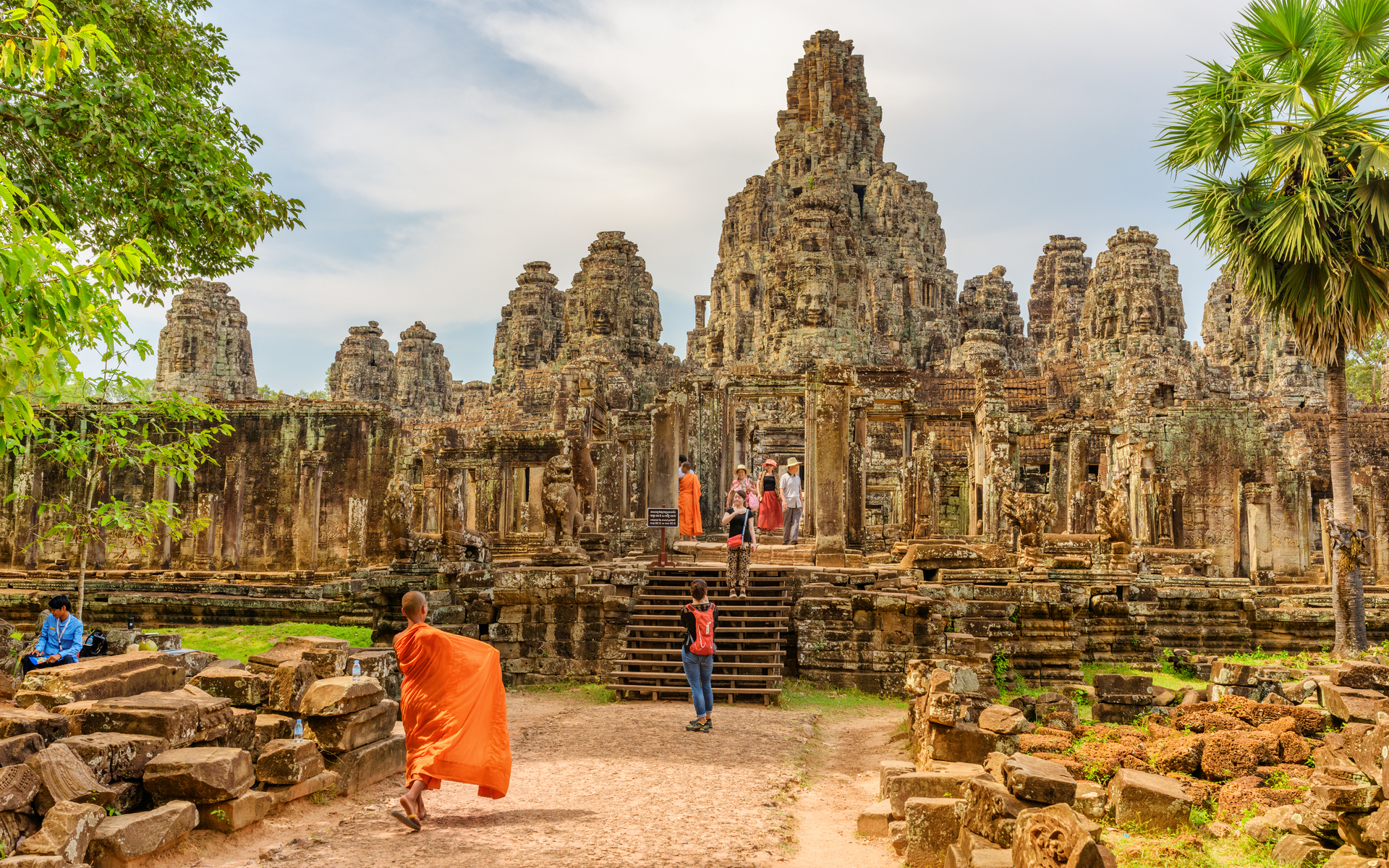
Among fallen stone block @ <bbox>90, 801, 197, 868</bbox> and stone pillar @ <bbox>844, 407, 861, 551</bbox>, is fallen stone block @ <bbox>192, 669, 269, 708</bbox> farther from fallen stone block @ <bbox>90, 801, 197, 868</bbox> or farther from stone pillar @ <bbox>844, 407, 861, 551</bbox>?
stone pillar @ <bbox>844, 407, 861, 551</bbox>

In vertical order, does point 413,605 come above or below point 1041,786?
Answer: above

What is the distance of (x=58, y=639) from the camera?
7.45 meters

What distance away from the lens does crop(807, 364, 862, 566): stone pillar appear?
544 inches

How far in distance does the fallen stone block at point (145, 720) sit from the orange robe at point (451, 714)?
1.27 m

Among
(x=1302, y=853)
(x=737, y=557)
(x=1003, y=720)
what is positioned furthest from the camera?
(x=737, y=557)

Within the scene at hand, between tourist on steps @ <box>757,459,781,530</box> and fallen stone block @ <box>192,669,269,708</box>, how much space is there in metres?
8.43

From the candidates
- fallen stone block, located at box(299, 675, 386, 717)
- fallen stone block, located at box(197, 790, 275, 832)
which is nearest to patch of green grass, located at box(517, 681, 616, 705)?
fallen stone block, located at box(299, 675, 386, 717)

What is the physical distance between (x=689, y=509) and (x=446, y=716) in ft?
24.4

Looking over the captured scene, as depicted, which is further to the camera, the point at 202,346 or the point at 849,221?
the point at 849,221

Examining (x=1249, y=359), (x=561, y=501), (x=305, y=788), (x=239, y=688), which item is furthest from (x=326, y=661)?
(x=1249, y=359)

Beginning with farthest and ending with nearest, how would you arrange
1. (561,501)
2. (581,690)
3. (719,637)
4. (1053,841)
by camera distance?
(561,501) → (581,690) → (719,637) → (1053,841)

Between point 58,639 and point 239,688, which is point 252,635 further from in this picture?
point 239,688

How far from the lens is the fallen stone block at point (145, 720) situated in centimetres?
550

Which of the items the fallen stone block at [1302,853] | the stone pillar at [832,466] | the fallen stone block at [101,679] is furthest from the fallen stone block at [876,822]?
the stone pillar at [832,466]
